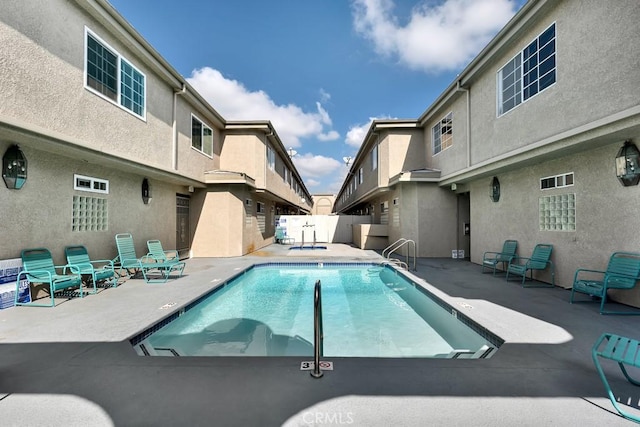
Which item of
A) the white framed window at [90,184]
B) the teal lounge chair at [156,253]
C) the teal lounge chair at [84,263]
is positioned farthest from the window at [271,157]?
the teal lounge chair at [84,263]

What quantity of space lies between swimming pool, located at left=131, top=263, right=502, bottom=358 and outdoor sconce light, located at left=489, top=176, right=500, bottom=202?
4127mm

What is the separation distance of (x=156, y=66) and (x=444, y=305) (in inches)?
410

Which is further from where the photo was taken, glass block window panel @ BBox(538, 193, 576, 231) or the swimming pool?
glass block window panel @ BBox(538, 193, 576, 231)

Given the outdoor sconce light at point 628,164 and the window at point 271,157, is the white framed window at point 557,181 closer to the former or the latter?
the outdoor sconce light at point 628,164

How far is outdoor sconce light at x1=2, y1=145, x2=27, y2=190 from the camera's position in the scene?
5449 mm

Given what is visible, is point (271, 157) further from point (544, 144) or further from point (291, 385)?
point (291, 385)

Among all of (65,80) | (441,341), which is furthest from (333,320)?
(65,80)

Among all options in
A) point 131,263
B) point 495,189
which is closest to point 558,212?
point 495,189

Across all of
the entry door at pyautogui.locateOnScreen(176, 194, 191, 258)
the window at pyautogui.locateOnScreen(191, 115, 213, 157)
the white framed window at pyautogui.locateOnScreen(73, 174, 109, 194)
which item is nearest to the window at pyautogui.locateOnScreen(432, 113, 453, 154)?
Result: the window at pyautogui.locateOnScreen(191, 115, 213, 157)

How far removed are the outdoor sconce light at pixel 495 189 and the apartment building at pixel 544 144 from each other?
3 centimetres

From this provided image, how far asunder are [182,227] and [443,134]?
11649 millimetres

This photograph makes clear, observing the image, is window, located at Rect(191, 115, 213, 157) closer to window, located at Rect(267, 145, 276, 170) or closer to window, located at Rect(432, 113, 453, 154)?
window, located at Rect(267, 145, 276, 170)

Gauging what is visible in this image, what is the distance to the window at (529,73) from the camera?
666cm

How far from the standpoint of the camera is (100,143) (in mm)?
7086
